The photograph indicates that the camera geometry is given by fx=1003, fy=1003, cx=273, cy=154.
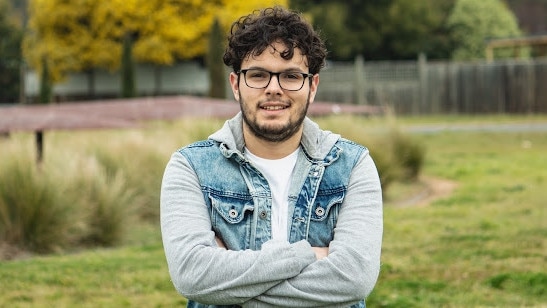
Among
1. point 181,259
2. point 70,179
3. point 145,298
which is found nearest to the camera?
point 181,259

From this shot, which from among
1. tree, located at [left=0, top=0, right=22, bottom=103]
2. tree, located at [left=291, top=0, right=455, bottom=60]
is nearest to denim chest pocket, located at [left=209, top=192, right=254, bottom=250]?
tree, located at [left=291, top=0, right=455, bottom=60]

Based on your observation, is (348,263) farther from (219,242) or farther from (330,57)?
(330,57)

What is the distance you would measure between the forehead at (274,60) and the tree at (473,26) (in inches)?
1740

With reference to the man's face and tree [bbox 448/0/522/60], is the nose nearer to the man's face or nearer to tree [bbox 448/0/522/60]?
the man's face

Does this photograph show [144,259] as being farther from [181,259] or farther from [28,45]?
[28,45]

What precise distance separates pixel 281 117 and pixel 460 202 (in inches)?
357

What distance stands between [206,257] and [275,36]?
688mm

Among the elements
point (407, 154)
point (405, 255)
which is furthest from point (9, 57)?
point (405, 255)

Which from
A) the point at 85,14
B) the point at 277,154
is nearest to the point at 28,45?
the point at 85,14

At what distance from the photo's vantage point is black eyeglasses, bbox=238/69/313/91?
3.02 metres

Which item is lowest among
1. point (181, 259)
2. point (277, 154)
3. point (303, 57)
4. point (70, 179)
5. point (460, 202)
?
point (460, 202)

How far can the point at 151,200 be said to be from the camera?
10797mm

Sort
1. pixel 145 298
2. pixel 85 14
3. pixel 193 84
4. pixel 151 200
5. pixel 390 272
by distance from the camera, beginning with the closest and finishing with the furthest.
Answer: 1. pixel 145 298
2. pixel 390 272
3. pixel 151 200
4. pixel 85 14
5. pixel 193 84

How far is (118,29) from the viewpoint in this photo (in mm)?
35875
